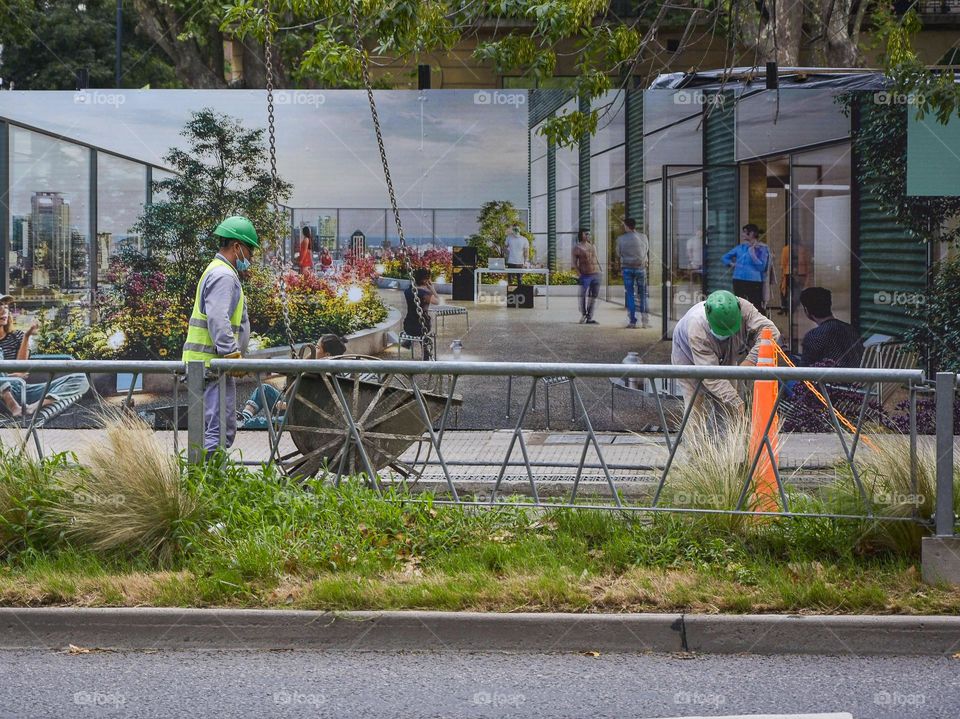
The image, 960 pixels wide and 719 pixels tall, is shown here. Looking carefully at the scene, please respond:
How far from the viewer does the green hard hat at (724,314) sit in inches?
347

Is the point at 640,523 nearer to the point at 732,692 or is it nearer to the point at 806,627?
the point at 806,627

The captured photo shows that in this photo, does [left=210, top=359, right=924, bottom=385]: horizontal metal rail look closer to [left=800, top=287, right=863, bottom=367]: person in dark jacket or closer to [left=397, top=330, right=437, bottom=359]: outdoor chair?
[left=397, top=330, right=437, bottom=359]: outdoor chair

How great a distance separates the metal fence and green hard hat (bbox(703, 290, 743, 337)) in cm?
101

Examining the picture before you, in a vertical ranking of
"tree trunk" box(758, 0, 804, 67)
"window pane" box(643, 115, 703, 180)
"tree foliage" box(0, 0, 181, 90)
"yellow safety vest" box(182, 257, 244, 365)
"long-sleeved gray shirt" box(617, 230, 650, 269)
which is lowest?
"yellow safety vest" box(182, 257, 244, 365)

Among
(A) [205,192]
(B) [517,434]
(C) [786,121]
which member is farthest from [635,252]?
(B) [517,434]

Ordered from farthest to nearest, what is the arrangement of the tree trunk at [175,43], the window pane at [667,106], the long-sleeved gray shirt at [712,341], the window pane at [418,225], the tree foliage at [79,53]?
the tree foliage at [79,53]
the tree trunk at [175,43]
the window pane at [418,225]
the window pane at [667,106]
the long-sleeved gray shirt at [712,341]

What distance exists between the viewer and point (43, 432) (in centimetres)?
762

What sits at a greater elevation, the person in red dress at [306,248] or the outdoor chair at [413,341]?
the person in red dress at [306,248]

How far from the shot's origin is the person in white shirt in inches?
502

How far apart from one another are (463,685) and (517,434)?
2018 mm

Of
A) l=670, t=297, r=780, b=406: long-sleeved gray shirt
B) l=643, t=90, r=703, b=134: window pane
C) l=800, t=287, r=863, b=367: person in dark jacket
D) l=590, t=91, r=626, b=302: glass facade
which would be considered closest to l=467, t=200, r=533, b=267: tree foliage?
l=590, t=91, r=626, b=302: glass facade

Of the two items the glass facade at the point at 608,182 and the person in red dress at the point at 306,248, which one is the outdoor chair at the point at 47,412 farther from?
the glass facade at the point at 608,182

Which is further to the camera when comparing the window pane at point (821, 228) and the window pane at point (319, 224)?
the window pane at point (319, 224)

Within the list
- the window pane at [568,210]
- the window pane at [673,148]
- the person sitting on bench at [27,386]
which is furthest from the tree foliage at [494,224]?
the person sitting on bench at [27,386]
